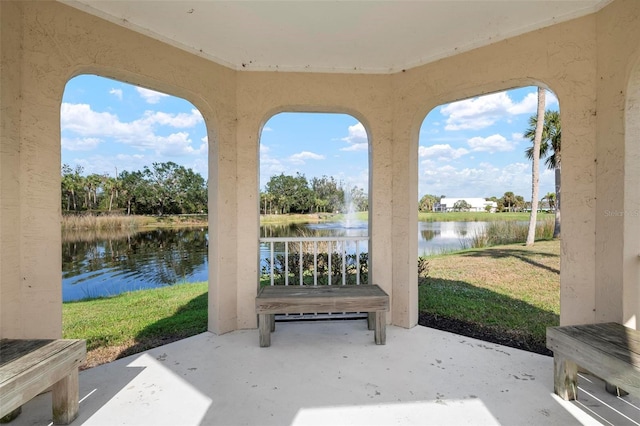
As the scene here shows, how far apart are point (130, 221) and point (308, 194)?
11838mm

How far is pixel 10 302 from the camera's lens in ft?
6.12

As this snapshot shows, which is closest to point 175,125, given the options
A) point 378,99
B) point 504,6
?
point 378,99

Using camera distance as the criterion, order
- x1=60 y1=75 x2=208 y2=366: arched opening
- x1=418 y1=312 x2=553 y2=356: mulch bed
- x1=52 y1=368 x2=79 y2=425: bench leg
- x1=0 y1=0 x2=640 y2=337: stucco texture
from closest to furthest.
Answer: x1=52 y1=368 x2=79 y2=425: bench leg < x1=0 y1=0 x2=640 y2=337: stucco texture < x1=418 y1=312 x2=553 y2=356: mulch bed < x1=60 y1=75 x2=208 y2=366: arched opening

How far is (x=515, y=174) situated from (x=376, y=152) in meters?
13.1

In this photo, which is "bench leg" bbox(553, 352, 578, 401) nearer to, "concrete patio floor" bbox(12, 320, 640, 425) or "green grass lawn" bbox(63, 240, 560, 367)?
"concrete patio floor" bbox(12, 320, 640, 425)

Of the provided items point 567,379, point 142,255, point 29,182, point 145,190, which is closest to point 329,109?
point 29,182

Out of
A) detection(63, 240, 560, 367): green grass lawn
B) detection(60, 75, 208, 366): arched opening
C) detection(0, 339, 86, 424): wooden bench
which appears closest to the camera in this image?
detection(0, 339, 86, 424): wooden bench

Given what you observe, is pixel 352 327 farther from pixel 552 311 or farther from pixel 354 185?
pixel 552 311

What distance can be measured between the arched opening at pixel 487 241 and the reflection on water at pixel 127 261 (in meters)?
6.99

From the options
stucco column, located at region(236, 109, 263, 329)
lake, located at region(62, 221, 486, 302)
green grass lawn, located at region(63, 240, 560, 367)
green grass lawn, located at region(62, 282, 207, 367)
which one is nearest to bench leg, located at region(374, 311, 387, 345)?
stucco column, located at region(236, 109, 263, 329)

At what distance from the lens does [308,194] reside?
5.67 m

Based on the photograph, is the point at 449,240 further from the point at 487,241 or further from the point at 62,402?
the point at 62,402

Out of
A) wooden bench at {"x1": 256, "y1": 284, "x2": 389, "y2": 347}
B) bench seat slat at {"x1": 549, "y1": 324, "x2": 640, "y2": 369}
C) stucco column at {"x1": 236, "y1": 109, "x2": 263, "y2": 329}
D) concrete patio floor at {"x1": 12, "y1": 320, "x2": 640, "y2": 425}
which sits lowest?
concrete patio floor at {"x1": 12, "y1": 320, "x2": 640, "y2": 425}

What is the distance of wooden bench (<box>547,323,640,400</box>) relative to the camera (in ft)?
4.81
